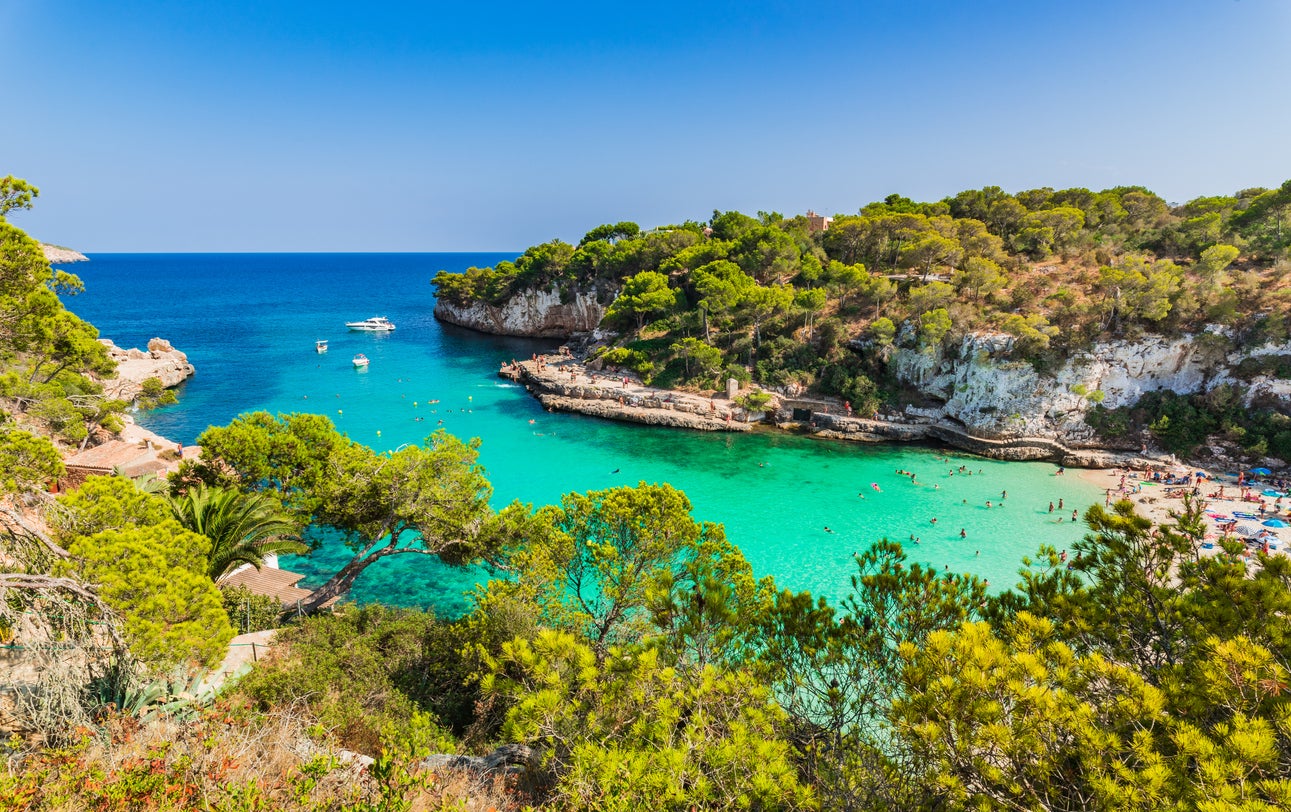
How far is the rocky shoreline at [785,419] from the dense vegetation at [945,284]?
1844 mm

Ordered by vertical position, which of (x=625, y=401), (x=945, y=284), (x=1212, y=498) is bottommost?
(x=1212, y=498)

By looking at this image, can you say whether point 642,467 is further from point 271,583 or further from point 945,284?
point 945,284

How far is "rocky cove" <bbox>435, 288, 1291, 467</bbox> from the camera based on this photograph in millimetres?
26750

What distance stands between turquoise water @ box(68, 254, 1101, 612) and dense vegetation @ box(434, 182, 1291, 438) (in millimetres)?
6992

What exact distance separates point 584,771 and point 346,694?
201 inches

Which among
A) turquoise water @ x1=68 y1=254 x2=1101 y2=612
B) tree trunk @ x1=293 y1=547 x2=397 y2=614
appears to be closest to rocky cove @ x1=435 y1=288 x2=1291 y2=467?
turquoise water @ x1=68 y1=254 x2=1101 y2=612

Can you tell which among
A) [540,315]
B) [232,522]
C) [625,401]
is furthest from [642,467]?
[540,315]

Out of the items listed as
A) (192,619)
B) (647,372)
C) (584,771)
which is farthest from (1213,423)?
(192,619)

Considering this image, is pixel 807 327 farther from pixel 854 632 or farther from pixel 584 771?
pixel 584 771

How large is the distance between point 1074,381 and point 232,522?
34199 millimetres

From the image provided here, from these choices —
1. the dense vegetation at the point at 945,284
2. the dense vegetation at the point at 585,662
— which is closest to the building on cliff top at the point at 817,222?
the dense vegetation at the point at 945,284

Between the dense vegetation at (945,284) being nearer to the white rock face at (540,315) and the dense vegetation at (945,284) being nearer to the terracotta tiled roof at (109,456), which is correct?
the white rock face at (540,315)

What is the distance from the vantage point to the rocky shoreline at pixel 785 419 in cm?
2684

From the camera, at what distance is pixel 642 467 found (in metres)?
25.7
